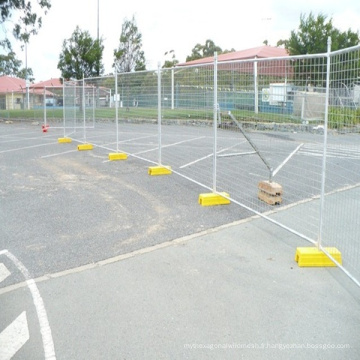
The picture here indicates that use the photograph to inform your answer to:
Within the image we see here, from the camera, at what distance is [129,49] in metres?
32.9

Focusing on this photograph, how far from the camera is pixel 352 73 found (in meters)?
4.21

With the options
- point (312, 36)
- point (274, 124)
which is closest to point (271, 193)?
point (274, 124)

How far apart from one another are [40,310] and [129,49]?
102ft

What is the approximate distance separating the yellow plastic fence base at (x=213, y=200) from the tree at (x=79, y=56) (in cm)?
2528

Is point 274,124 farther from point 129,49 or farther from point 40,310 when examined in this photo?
point 129,49

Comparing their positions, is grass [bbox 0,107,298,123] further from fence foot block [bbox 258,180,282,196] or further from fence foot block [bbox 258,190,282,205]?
fence foot block [bbox 258,190,282,205]

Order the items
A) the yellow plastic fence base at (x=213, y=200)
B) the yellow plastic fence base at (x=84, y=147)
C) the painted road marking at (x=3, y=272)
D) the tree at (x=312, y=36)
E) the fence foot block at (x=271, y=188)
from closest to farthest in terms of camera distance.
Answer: the painted road marking at (x=3, y=272)
the fence foot block at (x=271, y=188)
the yellow plastic fence base at (x=213, y=200)
the yellow plastic fence base at (x=84, y=147)
the tree at (x=312, y=36)

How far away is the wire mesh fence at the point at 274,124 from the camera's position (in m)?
4.89

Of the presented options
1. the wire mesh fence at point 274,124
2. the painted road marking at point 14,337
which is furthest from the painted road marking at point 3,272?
the wire mesh fence at point 274,124

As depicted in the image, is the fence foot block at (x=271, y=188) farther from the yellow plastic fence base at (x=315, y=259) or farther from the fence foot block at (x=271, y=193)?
the yellow plastic fence base at (x=315, y=259)

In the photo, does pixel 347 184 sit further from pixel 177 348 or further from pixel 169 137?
pixel 169 137

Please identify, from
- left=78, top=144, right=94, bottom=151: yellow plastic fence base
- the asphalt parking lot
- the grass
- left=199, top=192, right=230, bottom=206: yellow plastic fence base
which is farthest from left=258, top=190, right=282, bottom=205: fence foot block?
left=78, top=144, right=94, bottom=151: yellow plastic fence base

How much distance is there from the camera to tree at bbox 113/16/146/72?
3272 cm

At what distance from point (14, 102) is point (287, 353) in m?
36.0
